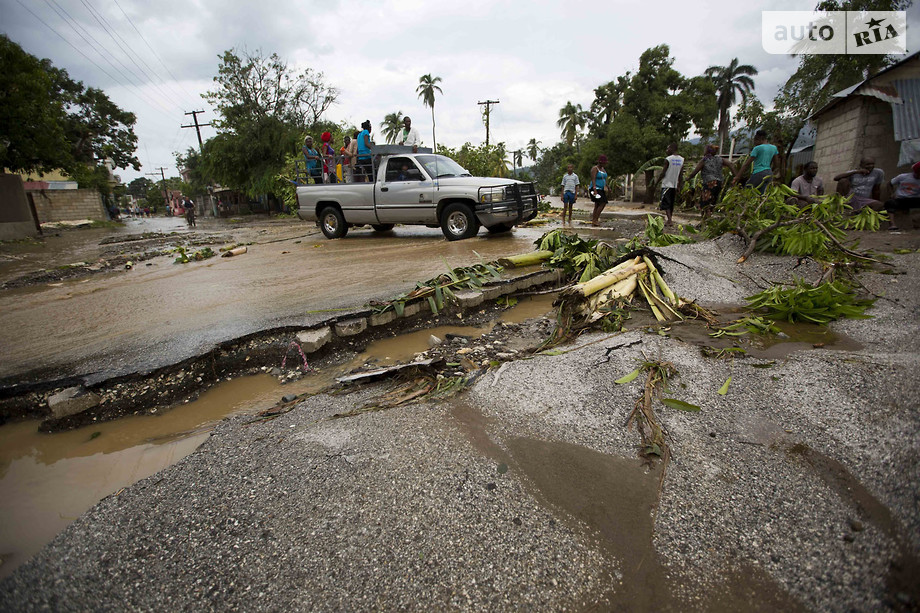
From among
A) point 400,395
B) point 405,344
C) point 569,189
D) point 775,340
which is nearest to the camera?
point 400,395

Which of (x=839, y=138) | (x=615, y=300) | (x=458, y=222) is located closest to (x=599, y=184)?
(x=458, y=222)

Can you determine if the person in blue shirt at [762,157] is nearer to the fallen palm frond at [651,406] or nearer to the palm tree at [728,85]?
the fallen palm frond at [651,406]

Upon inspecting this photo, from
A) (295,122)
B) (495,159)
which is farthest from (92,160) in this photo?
(495,159)

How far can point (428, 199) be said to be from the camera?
28.2 ft

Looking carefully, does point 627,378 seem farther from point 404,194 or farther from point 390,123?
point 390,123

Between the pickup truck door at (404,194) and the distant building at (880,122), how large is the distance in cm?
1013

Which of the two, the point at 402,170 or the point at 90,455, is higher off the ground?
the point at 402,170

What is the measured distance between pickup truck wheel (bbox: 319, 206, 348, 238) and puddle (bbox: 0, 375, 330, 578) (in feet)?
24.5

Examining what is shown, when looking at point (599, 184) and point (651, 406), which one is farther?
point (599, 184)

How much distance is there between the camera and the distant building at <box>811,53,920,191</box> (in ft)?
29.9

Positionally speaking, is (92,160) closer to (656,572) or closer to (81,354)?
(81,354)

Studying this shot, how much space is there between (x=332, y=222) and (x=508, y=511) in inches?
380

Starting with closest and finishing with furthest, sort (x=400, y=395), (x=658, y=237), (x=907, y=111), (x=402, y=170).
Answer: (x=400, y=395), (x=658, y=237), (x=402, y=170), (x=907, y=111)

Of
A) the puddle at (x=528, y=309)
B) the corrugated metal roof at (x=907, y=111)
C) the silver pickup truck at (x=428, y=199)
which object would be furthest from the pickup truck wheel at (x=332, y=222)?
the corrugated metal roof at (x=907, y=111)
